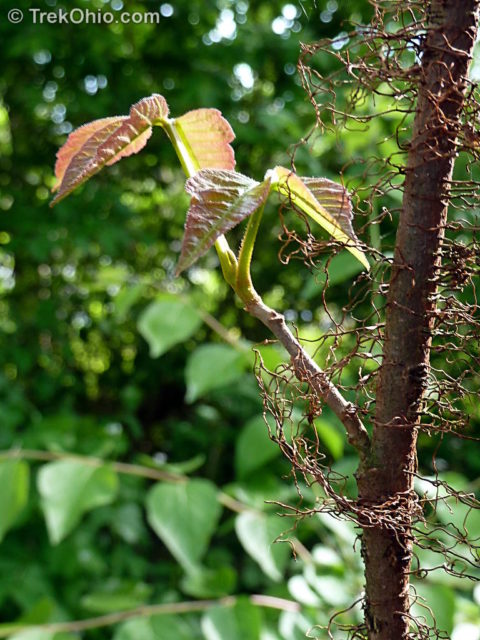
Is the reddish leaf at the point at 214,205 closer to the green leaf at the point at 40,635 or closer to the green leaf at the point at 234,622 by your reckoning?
the green leaf at the point at 234,622

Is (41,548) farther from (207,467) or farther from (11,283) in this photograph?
(11,283)

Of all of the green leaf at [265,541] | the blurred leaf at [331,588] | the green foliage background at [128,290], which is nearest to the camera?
the blurred leaf at [331,588]

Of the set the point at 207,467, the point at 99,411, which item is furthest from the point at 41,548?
the point at 99,411

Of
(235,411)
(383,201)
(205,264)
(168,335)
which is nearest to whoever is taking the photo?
(168,335)

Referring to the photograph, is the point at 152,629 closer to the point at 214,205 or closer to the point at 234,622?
the point at 234,622

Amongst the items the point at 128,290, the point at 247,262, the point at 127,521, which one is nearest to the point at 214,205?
the point at 247,262

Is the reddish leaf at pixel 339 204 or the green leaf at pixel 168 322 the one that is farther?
the green leaf at pixel 168 322

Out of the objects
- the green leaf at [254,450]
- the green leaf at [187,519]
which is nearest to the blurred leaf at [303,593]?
the green leaf at [187,519]
